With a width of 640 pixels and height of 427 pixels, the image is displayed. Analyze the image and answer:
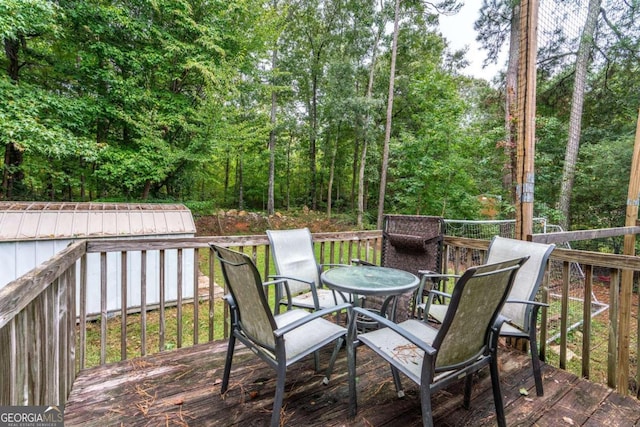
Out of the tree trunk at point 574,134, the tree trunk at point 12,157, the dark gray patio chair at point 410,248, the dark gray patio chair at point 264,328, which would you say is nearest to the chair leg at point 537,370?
the dark gray patio chair at point 410,248

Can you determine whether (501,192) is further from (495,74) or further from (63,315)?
(63,315)

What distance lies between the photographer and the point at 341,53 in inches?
526

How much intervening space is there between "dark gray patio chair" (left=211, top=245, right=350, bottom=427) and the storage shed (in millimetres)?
3766

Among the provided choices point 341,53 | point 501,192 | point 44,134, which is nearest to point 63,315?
point 44,134

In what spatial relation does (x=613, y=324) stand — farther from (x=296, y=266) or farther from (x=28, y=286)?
(x=28, y=286)

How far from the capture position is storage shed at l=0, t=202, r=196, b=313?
4.04 meters

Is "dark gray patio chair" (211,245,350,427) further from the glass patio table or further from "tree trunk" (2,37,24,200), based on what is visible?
"tree trunk" (2,37,24,200)

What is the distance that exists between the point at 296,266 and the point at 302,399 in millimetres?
1146

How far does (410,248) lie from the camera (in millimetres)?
3244

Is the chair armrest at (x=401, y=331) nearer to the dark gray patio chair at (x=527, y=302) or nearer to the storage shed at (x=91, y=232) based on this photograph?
the dark gray patio chair at (x=527, y=302)

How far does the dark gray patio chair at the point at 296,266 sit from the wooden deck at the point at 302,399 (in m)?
0.53

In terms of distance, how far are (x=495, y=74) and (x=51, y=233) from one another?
1329 cm

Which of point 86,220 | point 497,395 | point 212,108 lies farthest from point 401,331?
point 212,108

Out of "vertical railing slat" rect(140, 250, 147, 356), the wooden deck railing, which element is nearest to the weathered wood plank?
the wooden deck railing
